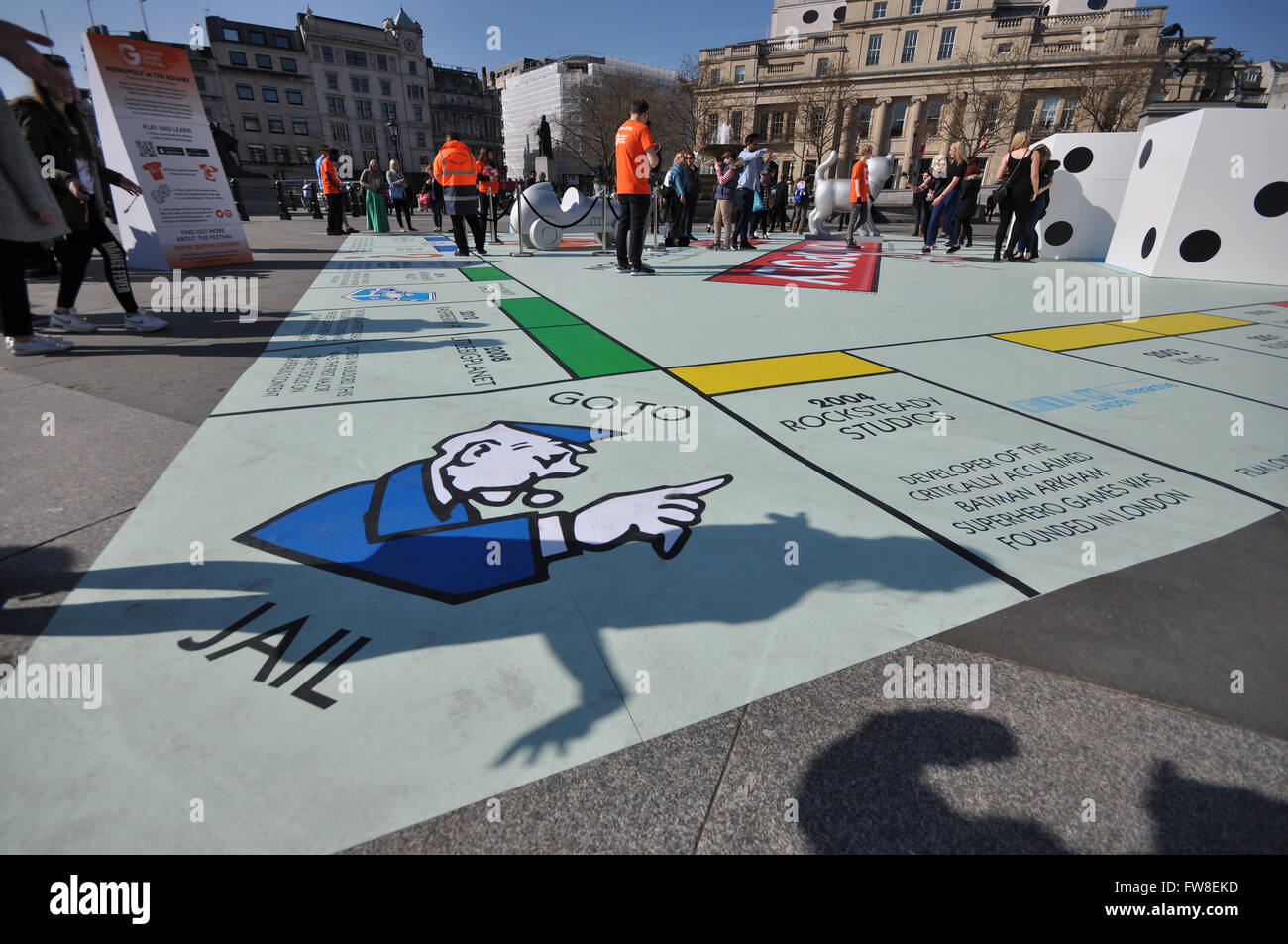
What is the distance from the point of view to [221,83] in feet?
202

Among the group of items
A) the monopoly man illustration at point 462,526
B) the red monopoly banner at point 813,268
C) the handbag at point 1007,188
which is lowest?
the monopoly man illustration at point 462,526

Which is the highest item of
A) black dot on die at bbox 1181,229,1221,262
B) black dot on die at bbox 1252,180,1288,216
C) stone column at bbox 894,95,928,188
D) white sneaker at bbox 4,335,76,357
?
stone column at bbox 894,95,928,188

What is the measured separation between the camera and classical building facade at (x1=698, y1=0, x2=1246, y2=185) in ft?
140

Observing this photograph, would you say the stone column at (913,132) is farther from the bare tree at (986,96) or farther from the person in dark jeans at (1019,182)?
the person in dark jeans at (1019,182)

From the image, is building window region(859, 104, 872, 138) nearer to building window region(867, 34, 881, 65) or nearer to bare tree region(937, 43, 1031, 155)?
building window region(867, 34, 881, 65)

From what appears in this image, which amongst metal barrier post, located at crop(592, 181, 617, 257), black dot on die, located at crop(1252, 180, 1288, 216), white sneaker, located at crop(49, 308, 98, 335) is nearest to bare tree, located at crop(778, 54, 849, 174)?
metal barrier post, located at crop(592, 181, 617, 257)

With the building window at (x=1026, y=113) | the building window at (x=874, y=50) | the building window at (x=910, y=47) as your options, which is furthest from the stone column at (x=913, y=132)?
the building window at (x=1026, y=113)

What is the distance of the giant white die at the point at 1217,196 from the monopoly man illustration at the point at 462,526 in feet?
33.5

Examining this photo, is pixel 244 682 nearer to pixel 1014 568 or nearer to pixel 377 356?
pixel 1014 568

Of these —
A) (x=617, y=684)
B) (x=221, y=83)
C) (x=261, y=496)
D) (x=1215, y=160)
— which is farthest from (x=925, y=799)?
(x=221, y=83)

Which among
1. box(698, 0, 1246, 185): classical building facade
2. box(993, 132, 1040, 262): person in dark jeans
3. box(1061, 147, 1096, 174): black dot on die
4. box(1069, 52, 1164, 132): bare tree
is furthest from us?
box(698, 0, 1246, 185): classical building facade

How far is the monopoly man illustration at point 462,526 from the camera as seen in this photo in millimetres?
1959

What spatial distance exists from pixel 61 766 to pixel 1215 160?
490 inches

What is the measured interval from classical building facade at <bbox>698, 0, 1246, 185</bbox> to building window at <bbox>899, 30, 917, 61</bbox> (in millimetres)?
90
